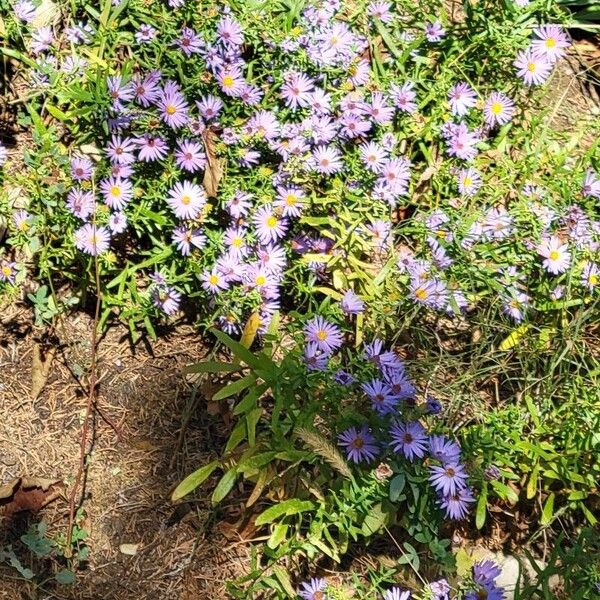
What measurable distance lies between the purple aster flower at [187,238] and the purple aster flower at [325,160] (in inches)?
16.6

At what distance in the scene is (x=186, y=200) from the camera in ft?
9.04

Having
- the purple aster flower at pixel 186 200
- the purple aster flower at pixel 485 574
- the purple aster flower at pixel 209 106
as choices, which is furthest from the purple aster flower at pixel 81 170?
the purple aster flower at pixel 485 574

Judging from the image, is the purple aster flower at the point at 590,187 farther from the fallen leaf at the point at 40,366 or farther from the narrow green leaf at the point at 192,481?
the fallen leaf at the point at 40,366

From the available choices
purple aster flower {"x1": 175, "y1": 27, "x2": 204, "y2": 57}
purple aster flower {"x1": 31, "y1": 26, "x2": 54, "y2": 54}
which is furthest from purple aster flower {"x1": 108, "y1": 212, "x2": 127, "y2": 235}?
purple aster flower {"x1": 31, "y1": 26, "x2": 54, "y2": 54}

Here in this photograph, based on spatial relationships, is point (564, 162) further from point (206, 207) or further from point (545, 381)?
point (206, 207)

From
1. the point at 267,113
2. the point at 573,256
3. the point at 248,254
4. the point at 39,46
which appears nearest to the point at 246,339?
the point at 248,254

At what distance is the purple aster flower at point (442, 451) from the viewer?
2.37m

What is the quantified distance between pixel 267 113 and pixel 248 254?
45 cm

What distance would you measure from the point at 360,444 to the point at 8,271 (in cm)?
121

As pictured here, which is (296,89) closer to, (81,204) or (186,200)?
(186,200)

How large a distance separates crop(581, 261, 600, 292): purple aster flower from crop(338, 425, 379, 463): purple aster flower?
894 mm

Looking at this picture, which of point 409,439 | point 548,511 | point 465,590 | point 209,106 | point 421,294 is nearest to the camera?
point 465,590

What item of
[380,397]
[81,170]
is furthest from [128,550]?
[81,170]

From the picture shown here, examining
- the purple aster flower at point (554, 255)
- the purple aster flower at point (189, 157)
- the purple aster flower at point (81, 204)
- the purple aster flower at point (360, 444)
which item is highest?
the purple aster flower at point (189, 157)
